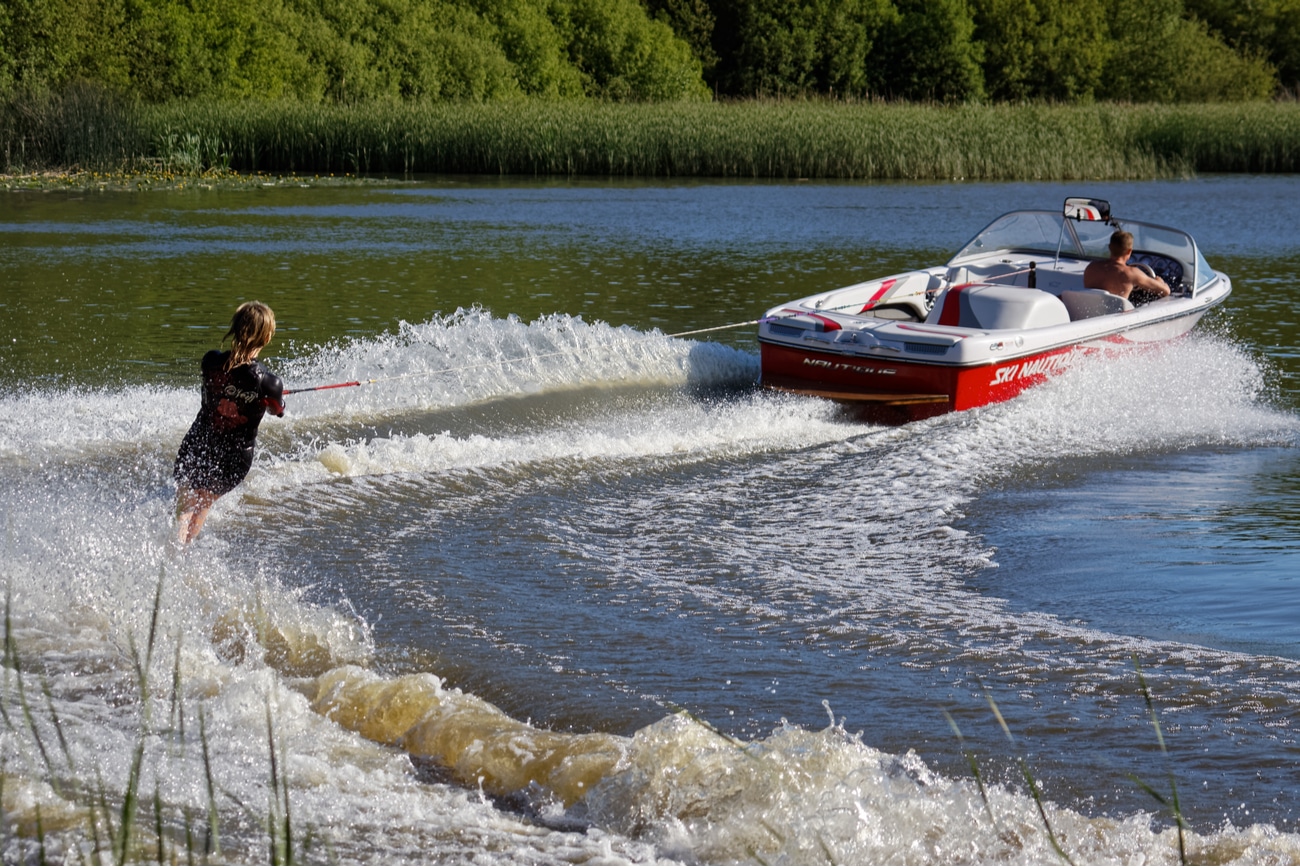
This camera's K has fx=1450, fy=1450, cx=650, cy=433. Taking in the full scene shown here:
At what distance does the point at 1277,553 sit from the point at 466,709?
429 centimetres

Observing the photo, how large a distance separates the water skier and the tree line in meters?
38.1

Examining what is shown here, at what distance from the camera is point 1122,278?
38.3ft

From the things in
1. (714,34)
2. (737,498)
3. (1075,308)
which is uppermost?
(714,34)

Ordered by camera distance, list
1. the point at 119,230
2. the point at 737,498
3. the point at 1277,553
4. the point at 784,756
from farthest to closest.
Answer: the point at 119,230, the point at 737,498, the point at 1277,553, the point at 784,756

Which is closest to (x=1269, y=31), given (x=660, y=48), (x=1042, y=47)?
(x=1042, y=47)

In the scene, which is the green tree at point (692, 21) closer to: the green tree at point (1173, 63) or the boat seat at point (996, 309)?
the green tree at point (1173, 63)

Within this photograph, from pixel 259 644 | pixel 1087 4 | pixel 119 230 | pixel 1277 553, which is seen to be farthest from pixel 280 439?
pixel 1087 4

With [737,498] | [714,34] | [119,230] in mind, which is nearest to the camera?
[737,498]

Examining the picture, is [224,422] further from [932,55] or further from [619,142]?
[932,55]

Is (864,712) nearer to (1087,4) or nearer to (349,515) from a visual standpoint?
(349,515)

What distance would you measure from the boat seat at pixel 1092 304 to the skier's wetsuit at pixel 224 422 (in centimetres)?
711

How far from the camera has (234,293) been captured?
16.3 metres

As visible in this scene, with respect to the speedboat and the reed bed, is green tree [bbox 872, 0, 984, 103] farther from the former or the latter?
the speedboat

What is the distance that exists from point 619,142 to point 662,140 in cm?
101
